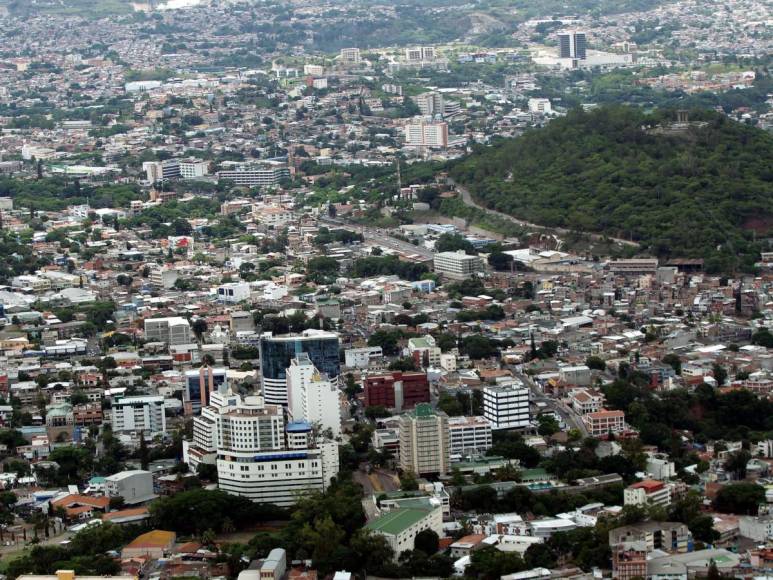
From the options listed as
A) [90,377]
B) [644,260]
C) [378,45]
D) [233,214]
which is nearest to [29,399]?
[90,377]

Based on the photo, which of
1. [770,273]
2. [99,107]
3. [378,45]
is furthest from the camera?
[378,45]

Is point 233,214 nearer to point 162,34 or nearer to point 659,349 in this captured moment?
point 659,349

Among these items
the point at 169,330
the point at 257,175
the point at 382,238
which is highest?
the point at 169,330

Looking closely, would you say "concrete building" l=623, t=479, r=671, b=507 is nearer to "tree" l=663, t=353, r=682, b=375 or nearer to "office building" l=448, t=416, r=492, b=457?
"office building" l=448, t=416, r=492, b=457

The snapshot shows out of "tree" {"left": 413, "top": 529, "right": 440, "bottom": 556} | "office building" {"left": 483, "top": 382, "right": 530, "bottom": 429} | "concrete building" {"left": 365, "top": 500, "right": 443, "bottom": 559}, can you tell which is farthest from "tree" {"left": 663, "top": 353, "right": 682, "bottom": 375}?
"tree" {"left": 413, "top": 529, "right": 440, "bottom": 556}

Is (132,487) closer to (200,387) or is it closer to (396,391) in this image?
(200,387)

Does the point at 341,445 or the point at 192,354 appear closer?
the point at 341,445

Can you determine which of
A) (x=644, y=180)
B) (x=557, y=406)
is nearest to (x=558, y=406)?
(x=557, y=406)
